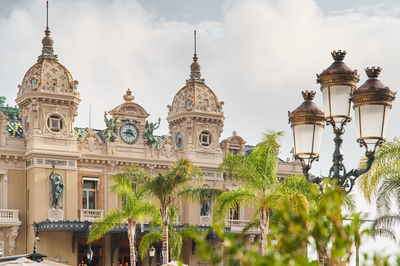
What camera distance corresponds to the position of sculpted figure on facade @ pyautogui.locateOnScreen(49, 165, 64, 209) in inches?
1693

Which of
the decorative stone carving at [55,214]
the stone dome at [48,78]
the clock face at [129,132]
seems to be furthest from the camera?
the clock face at [129,132]

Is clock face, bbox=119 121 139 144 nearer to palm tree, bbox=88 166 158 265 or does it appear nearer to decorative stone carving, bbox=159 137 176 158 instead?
decorative stone carving, bbox=159 137 176 158

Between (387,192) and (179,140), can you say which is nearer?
(387,192)

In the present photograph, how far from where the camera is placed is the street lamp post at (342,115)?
44.0ft

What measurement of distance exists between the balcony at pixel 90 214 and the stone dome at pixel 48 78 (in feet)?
22.3

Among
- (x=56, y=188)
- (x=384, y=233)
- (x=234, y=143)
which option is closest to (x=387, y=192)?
(x=384, y=233)

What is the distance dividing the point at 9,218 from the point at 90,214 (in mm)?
4673

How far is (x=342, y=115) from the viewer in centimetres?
1372

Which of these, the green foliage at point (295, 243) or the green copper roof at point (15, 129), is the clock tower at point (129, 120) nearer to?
the green copper roof at point (15, 129)

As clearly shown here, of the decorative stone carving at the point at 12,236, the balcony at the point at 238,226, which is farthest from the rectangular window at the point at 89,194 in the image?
the balcony at the point at 238,226

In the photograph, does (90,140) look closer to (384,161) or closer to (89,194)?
(89,194)

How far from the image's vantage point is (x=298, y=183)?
93.8ft

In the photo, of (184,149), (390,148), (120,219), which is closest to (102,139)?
(184,149)

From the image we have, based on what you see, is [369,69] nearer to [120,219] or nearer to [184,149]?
[120,219]
